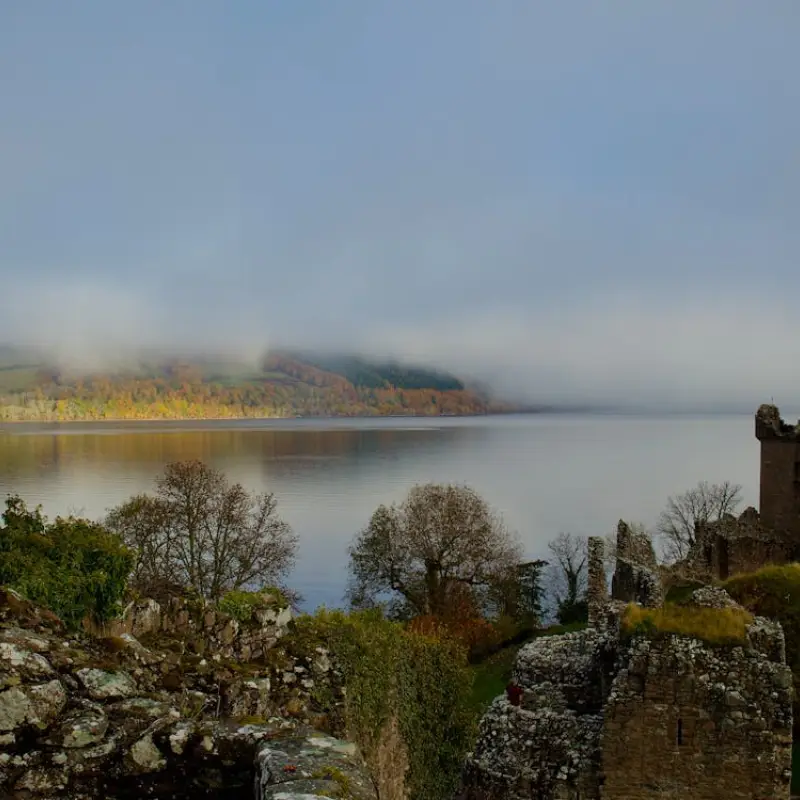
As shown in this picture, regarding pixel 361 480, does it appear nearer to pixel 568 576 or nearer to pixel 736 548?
pixel 568 576

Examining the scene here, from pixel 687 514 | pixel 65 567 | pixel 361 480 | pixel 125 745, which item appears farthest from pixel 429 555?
pixel 361 480

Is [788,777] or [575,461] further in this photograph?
[575,461]

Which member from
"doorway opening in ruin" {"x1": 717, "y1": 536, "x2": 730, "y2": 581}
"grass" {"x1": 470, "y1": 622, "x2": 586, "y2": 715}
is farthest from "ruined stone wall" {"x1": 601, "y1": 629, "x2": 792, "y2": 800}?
"doorway opening in ruin" {"x1": 717, "y1": 536, "x2": 730, "y2": 581}

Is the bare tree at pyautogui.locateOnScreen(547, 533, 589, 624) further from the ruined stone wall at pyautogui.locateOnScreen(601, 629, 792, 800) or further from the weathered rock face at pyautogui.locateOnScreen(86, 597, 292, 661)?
the weathered rock face at pyautogui.locateOnScreen(86, 597, 292, 661)

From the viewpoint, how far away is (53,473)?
200ft

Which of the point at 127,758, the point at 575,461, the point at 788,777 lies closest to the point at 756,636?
the point at 788,777

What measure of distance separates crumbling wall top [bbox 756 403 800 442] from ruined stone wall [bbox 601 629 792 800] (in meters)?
27.9

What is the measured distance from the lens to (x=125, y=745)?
309 cm

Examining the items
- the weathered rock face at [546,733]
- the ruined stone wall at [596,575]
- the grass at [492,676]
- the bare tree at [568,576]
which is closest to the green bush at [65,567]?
the weathered rock face at [546,733]

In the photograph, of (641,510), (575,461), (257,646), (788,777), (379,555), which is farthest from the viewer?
(575,461)

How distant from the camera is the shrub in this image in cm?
703

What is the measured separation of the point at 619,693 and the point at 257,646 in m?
3.71

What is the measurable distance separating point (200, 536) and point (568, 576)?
18668 mm

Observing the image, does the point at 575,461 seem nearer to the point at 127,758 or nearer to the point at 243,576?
the point at 243,576
